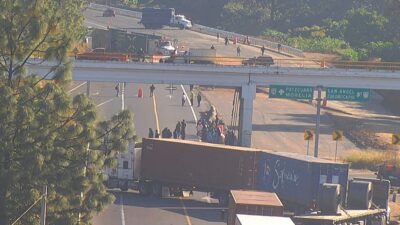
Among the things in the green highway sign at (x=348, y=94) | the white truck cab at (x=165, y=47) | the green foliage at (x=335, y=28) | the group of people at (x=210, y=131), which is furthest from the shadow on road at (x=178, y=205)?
the green foliage at (x=335, y=28)

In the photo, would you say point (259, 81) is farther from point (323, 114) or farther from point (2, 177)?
point (2, 177)

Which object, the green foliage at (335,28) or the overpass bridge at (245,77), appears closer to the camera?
the overpass bridge at (245,77)

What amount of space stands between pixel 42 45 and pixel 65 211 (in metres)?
4.70

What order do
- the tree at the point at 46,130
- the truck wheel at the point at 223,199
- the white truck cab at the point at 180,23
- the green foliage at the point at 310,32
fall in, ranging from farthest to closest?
1. the green foliage at the point at 310,32
2. the white truck cab at the point at 180,23
3. the truck wheel at the point at 223,199
4. the tree at the point at 46,130

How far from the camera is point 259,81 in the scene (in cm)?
6319

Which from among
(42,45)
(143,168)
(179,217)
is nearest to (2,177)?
(42,45)

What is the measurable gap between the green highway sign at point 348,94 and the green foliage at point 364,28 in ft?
200

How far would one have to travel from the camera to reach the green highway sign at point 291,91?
62312 mm

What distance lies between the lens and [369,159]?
206 ft

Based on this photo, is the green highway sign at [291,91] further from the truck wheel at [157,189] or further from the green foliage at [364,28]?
the green foliage at [364,28]

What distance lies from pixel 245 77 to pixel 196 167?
15.6m

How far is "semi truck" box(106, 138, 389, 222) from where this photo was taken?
142 ft

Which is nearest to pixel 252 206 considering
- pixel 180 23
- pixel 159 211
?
pixel 159 211

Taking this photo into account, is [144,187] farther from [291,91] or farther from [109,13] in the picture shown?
[109,13]
